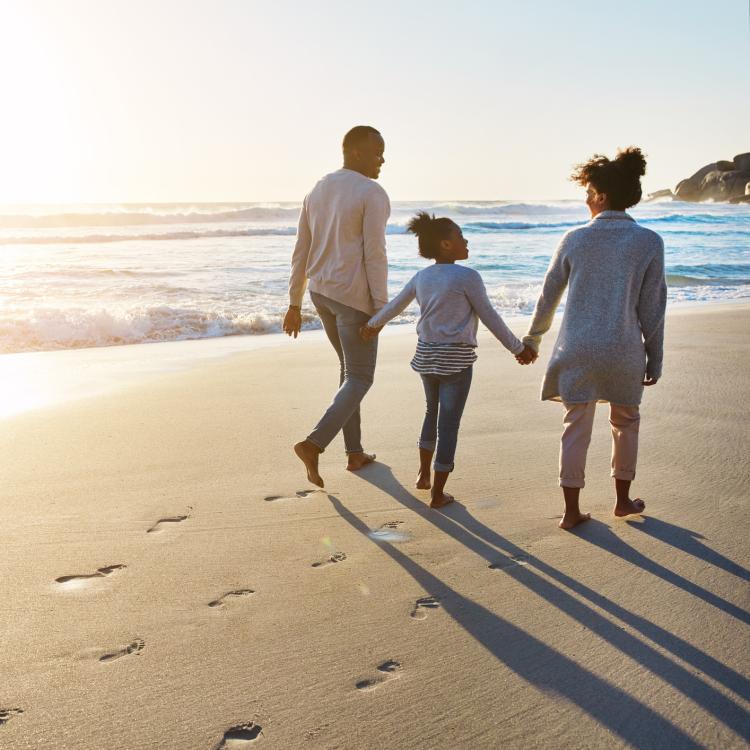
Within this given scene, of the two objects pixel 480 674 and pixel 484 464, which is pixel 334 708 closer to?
pixel 480 674

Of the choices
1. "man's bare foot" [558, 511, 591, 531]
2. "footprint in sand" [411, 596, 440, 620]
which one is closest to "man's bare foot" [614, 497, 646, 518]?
"man's bare foot" [558, 511, 591, 531]

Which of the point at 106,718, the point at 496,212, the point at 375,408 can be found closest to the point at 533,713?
the point at 106,718

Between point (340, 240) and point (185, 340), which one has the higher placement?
point (340, 240)

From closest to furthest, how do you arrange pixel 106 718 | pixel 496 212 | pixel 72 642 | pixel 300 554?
pixel 106 718, pixel 72 642, pixel 300 554, pixel 496 212

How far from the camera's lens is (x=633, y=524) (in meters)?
3.33

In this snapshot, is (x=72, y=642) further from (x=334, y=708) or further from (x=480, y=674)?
(x=480, y=674)

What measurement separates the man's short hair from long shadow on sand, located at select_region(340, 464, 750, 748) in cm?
192

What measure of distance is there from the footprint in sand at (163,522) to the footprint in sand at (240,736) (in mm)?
1439

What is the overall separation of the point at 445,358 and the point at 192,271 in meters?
14.2

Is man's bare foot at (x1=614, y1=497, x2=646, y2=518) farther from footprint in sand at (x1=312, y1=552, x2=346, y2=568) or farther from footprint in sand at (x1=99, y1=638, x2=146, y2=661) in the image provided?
footprint in sand at (x1=99, y1=638, x2=146, y2=661)

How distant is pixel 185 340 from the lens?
961cm

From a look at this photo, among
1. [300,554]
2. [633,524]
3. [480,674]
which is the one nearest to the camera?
[480,674]

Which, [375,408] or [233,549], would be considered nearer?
[233,549]

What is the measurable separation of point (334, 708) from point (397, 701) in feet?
0.53
